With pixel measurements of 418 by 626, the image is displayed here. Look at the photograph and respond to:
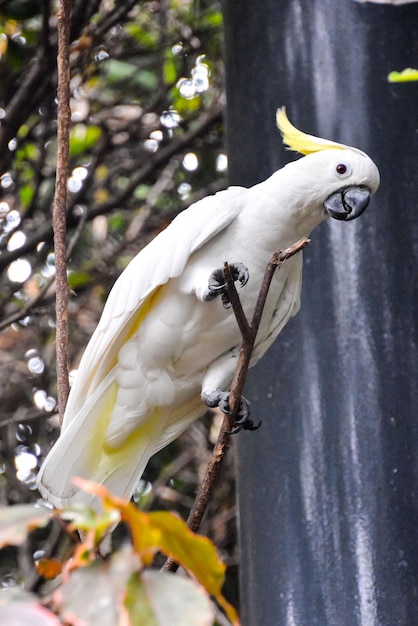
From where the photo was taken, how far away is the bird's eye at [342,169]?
1.69 metres

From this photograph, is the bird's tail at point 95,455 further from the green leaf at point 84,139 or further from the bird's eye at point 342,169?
the green leaf at point 84,139

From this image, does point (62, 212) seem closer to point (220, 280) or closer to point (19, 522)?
point (220, 280)

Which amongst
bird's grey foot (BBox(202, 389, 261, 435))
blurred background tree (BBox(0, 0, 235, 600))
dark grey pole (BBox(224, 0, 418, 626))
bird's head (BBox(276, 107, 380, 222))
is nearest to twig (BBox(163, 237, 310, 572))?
bird's grey foot (BBox(202, 389, 261, 435))

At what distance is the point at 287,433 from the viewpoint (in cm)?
212

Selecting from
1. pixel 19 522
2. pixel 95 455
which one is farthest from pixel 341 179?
pixel 19 522

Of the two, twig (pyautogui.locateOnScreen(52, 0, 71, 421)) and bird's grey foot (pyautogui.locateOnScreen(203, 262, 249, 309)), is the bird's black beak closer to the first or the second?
bird's grey foot (pyautogui.locateOnScreen(203, 262, 249, 309))

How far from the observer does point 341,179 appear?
1685mm

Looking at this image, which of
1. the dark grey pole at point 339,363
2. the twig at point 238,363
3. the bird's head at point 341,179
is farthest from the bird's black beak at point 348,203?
the dark grey pole at point 339,363

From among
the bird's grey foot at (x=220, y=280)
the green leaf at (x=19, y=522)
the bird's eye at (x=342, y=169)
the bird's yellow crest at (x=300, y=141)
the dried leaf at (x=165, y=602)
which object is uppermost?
the green leaf at (x=19, y=522)

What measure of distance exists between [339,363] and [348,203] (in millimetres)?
518

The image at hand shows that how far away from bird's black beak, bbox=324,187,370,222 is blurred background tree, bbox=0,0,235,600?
120 cm

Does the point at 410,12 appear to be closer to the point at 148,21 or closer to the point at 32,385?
the point at 148,21

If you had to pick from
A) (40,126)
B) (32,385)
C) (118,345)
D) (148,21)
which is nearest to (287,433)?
(118,345)

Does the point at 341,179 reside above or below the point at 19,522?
below
